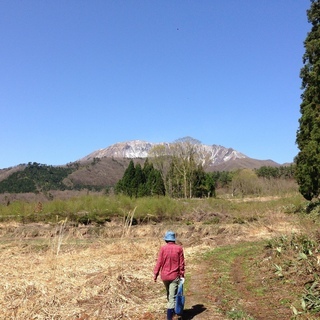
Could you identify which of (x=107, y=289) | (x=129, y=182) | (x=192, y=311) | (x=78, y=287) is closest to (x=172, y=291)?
(x=192, y=311)

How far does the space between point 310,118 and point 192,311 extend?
18604 mm

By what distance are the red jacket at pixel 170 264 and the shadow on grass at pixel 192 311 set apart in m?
0.71

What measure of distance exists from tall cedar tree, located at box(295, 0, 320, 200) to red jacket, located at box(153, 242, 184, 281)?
16259mm

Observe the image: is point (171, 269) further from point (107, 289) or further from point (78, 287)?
point (78, 287)

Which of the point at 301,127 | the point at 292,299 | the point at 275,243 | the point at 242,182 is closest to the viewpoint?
the point at 292,299

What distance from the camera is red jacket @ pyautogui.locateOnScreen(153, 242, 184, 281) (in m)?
5.86

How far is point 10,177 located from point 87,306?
110 metres

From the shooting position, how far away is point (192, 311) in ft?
20.7

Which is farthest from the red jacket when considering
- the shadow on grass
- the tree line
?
the tree line

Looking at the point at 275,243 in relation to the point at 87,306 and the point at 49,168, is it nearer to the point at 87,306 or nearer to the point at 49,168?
the point at 87,306

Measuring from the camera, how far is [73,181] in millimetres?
122000

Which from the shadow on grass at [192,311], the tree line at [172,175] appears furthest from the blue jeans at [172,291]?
the tree line at [172,175]

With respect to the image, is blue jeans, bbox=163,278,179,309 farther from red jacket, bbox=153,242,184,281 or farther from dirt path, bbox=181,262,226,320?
dirt path, bbox=181,262,226,320

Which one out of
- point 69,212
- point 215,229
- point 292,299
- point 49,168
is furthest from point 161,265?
point 49,168
